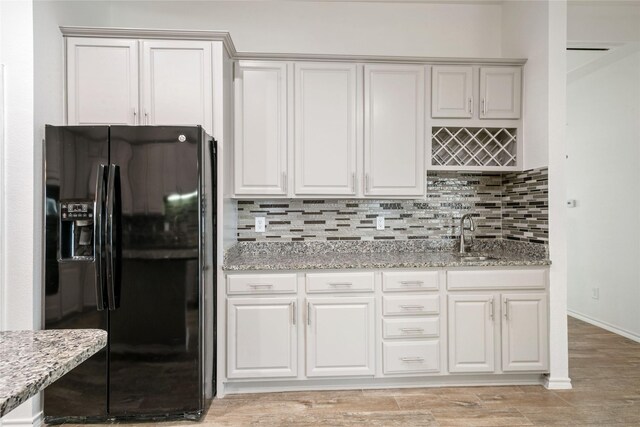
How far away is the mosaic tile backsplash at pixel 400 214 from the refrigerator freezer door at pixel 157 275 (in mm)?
906

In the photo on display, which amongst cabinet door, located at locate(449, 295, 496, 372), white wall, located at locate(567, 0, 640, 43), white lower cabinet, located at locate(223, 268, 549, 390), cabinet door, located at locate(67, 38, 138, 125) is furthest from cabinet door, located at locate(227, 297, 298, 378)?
white wall, located at locate(567, 0, 640, 43)

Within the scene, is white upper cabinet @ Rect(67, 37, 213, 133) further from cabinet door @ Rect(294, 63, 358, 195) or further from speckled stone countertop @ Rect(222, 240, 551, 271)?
speckled stone countertop @ Rect(222, 240, 551, 271)

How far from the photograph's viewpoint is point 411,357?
103 inches

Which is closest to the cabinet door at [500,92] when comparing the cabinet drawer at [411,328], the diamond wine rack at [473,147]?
the diamond wine rack at [473,147]

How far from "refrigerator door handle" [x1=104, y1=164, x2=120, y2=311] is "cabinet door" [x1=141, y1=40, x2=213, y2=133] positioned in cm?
52

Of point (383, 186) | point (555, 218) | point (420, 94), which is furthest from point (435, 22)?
point (555, 218)

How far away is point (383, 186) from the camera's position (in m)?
2.88

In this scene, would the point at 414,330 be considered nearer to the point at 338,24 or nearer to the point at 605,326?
the point at 338,24

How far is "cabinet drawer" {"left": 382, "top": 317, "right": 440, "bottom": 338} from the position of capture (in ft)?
8.57

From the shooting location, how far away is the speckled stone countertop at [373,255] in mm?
2602

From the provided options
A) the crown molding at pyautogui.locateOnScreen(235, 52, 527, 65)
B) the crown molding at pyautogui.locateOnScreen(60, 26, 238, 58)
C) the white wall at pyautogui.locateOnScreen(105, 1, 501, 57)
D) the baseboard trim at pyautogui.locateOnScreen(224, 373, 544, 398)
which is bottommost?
the baseboard trim at pyautogui.locateOnScreen(224, 373, 544, 398)

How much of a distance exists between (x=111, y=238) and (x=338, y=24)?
2.37 m

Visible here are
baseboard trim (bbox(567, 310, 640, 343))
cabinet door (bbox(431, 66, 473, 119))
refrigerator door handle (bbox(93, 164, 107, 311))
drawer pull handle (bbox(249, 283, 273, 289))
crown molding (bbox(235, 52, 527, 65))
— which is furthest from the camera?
baseboard trim (bbox(567, 310, 640, 343))

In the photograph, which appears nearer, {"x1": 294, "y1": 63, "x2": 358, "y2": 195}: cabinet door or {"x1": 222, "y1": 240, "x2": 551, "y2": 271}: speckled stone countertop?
{"x1": 222, "y1": 240, "x2": 551, "y2": 271}: speckled stone countertop
